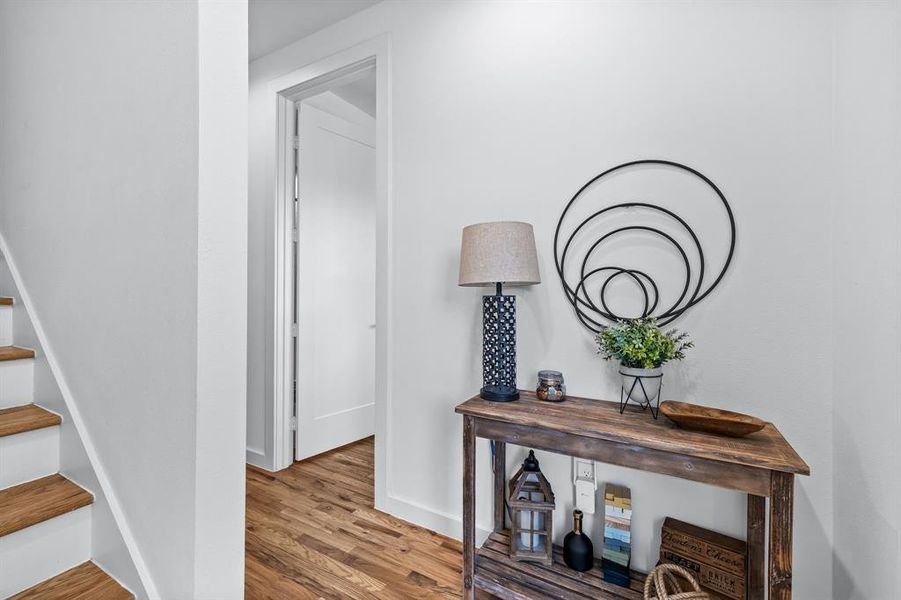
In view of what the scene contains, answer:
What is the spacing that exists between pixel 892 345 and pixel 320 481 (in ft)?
8.46

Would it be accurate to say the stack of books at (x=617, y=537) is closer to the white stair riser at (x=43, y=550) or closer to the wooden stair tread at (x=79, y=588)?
the wooden stair tread at (x=79, y=588)

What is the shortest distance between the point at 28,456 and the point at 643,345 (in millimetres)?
1928

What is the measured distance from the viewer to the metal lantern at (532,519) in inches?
59.9

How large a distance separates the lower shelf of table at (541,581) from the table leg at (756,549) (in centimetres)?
33

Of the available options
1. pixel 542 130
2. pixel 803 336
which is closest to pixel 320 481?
pixel 542 130

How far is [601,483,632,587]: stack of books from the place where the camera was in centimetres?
142

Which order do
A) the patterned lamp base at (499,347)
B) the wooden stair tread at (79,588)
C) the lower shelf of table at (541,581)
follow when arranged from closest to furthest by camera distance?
the wooden stair tread at (79,588) → the lower shelf of table at (541,581) → the patterned lamp base at (499,347)

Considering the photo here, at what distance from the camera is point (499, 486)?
172 centimetres

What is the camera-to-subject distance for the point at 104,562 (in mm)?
1126

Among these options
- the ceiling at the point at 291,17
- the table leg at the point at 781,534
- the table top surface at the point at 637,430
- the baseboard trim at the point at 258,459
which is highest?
the ceiling at the point at 291,17

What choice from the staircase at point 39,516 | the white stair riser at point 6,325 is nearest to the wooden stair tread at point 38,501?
the staircase at point 39,516

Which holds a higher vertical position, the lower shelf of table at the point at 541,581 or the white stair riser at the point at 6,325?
the white stair riser at the point at 6,325

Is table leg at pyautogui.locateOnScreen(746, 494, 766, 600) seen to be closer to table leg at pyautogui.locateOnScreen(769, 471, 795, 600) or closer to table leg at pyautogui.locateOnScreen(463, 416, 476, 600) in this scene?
table leg at pyautogui.locateOnScreen(769, 471, 795, 600)

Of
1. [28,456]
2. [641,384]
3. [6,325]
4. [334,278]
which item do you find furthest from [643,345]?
[6,325]
